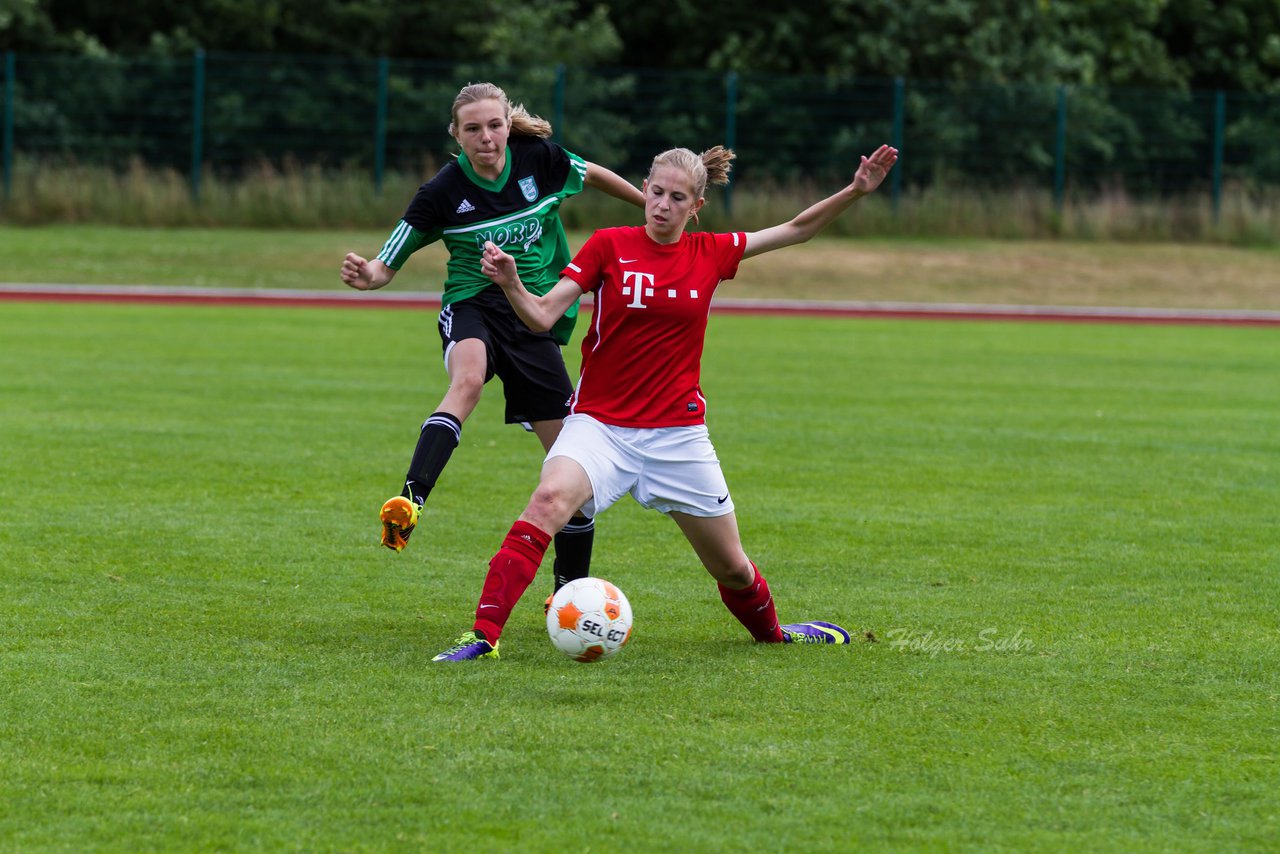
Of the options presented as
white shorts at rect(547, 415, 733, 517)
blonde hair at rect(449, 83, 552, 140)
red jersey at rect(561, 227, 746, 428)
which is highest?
blonde hair at rect(449, 83, 552, 140)

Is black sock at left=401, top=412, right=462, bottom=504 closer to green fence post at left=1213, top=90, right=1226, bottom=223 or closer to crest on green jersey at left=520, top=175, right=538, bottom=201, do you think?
crest on green jersey at left=520, top=175, right=538, bottom=201

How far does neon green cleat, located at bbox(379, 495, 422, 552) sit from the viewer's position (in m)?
6.32

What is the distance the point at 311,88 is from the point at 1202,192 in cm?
1771

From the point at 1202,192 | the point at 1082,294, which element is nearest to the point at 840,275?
the point at 1082,294

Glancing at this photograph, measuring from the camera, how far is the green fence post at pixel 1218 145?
1335 inches

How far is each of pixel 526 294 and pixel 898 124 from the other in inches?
1116

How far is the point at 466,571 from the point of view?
764 centimetres

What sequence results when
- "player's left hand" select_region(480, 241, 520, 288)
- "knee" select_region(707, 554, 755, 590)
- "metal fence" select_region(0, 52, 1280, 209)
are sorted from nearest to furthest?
"player's left hand" select_region(480, 241, 520, 288)
"knee" select_region(707, 554, 755, 590)
"metal fence" select_region(0, 52, 1280, 209)

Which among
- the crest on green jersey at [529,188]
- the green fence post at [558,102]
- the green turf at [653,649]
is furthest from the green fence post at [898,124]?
the crest on green jersey at [529,188]

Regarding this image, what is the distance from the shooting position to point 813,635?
639 centimetres

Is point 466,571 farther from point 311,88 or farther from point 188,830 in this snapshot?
point 311,88

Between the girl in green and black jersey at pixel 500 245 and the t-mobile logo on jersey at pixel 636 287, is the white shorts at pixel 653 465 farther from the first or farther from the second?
the girl in green and black jersey at pixel 500 245

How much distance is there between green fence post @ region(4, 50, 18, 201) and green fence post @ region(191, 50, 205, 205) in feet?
10.3

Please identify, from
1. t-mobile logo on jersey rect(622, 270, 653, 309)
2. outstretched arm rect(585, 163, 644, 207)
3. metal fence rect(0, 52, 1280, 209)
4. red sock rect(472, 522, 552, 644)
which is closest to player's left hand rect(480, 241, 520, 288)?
t-mobile logo on jersey rect(622, 270, 653, 309)
